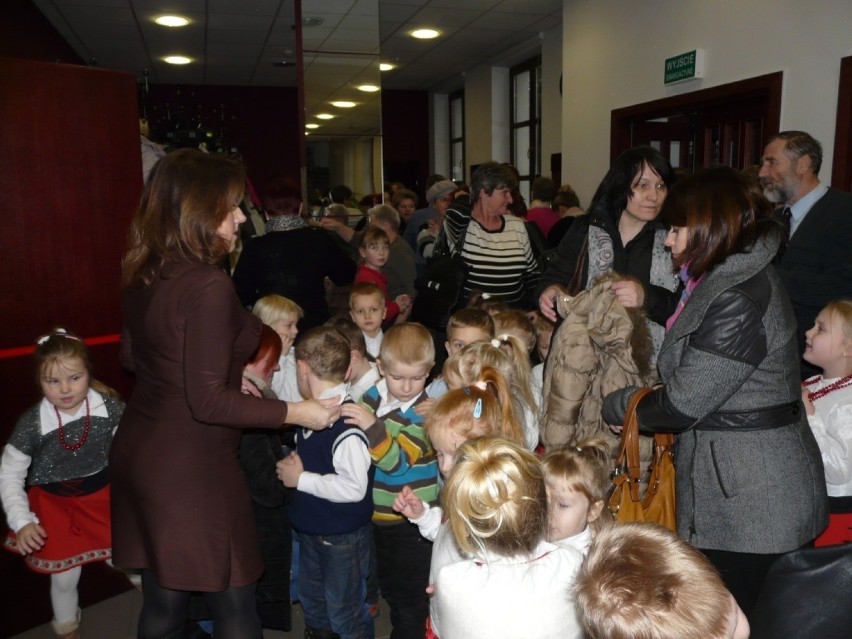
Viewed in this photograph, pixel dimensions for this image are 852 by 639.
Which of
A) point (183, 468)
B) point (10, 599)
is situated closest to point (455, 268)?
point (183, 468)

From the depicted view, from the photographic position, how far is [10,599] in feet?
8.45

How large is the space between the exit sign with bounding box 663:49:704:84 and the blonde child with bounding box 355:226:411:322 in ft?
8.94

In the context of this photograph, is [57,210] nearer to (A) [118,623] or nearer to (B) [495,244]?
(A) [118,623]

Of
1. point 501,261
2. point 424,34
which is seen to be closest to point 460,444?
point 501,261

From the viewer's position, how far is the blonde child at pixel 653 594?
105cm

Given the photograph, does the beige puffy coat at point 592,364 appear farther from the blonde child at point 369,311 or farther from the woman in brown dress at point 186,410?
the blonde child at point 369,311

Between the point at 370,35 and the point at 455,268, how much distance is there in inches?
161

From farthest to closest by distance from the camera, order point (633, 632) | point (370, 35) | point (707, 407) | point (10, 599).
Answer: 1. point (370, 35)
2. point (10, 599)
3. point (707, 407)
4. point (633, 632)

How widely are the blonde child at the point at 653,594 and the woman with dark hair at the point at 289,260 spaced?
2.42 m

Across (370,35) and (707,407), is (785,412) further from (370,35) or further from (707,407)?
(370,35)

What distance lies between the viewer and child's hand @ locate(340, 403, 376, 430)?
1926 mm

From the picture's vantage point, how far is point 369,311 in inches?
131

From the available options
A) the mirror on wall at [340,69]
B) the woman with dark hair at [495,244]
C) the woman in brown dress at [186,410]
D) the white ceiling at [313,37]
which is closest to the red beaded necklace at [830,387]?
the woman with dark hair at [495,244]

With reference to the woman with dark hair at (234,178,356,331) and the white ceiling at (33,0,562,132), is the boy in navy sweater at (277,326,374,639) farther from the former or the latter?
the white ceiling at (33,0,562,132)
